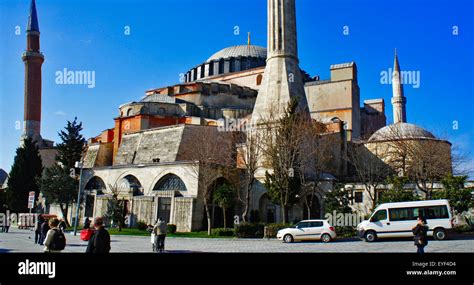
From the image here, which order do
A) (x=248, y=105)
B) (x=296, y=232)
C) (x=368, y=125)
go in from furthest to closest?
(x=368, y=125), (x=248, y=105), (x=296, y=232)

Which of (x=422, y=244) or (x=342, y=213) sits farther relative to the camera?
(x=342, y=213)

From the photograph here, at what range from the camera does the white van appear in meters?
16.5

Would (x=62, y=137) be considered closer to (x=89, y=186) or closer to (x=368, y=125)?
(x=89, y=186)

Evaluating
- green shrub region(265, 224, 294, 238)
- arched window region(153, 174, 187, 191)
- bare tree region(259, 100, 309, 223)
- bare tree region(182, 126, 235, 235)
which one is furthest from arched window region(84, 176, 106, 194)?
green shrub region(265, 224, 294, 238)

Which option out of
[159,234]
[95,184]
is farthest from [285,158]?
[95,184]

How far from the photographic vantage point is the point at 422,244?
10.4 metres

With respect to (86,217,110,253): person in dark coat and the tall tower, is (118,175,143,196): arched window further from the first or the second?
(86,217,110,253): person in dark coat

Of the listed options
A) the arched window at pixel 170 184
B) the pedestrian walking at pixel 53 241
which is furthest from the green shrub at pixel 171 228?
the pedestrian walking at pixel 53 241

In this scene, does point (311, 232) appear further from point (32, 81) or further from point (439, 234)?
point (32, 81)

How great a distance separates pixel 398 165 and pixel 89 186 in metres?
22.7

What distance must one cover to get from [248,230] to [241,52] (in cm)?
3322

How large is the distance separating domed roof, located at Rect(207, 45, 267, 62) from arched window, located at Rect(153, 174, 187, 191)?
1013 inches

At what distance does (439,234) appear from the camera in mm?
16500
